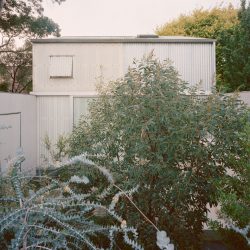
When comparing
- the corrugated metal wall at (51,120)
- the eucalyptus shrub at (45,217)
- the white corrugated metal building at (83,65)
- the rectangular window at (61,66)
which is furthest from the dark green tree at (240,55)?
the eucalyptus shrub at (45,217)

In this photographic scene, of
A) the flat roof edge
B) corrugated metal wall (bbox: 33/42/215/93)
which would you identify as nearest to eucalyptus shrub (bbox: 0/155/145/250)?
corrugated metal wall (bbox: 33/42/215/93)

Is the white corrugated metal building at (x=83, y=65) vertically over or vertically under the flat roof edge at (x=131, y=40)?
under

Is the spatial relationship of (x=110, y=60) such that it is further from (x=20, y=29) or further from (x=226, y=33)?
(x=20, y=29)

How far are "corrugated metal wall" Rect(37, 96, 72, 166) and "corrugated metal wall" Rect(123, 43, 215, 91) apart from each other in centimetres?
264

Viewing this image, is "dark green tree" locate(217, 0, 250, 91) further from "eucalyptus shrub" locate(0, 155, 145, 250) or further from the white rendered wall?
"eucalyptus shrub" locate(0, 155, 145, 250)

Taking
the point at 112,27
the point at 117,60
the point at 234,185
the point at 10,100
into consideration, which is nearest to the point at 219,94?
the point at 234,185

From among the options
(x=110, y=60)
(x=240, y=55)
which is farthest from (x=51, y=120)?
(x=240, y=55)

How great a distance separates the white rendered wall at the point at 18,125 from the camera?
35.6 feet

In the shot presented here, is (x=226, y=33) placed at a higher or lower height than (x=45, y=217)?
higher

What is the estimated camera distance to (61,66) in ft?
49.4

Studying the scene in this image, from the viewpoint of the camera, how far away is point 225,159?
195 inches

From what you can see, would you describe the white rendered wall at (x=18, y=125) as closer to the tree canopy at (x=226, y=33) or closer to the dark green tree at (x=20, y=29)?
the tree canopy at (x=226, y=33)

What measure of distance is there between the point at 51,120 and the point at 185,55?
17.0 ft

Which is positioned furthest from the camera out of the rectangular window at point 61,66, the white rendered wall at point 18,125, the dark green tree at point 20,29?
the dark green tree at point 20,29
